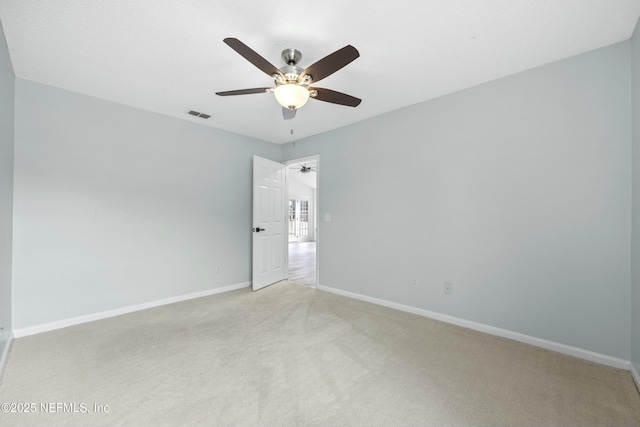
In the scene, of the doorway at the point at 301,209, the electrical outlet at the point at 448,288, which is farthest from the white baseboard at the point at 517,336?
the doorway at the point at 301,209

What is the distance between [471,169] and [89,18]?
3.46 meters

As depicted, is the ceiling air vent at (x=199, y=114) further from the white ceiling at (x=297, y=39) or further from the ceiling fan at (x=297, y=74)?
the ceiling fan at (x=297, y=74)

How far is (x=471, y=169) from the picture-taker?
9.21 feet

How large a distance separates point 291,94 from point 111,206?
264cm

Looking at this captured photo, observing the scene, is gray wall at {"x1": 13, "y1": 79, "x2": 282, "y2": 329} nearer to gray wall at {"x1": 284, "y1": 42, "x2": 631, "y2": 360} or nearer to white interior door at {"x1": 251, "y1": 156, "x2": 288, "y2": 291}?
white interior door at {"x1": 251, "y1": 156, "x2": 288, "y2": 291}

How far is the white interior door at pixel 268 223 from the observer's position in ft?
13.9

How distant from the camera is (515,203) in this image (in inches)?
99.7

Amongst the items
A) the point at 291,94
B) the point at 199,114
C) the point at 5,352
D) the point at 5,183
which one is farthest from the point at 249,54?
the point at 5,352

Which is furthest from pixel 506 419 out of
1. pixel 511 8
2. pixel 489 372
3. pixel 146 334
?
pixel 146 334

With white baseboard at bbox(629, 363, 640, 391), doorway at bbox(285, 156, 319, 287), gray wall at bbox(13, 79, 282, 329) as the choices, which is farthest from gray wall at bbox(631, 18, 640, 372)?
doorway at bbox(285, 156, 319, 287)

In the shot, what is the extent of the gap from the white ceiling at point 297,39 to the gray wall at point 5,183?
0.20 meters

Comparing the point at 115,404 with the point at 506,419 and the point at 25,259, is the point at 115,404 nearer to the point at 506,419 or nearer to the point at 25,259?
the point at 25,259

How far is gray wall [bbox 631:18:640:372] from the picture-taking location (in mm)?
1878

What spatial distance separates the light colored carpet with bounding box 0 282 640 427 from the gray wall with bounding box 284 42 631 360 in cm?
38
